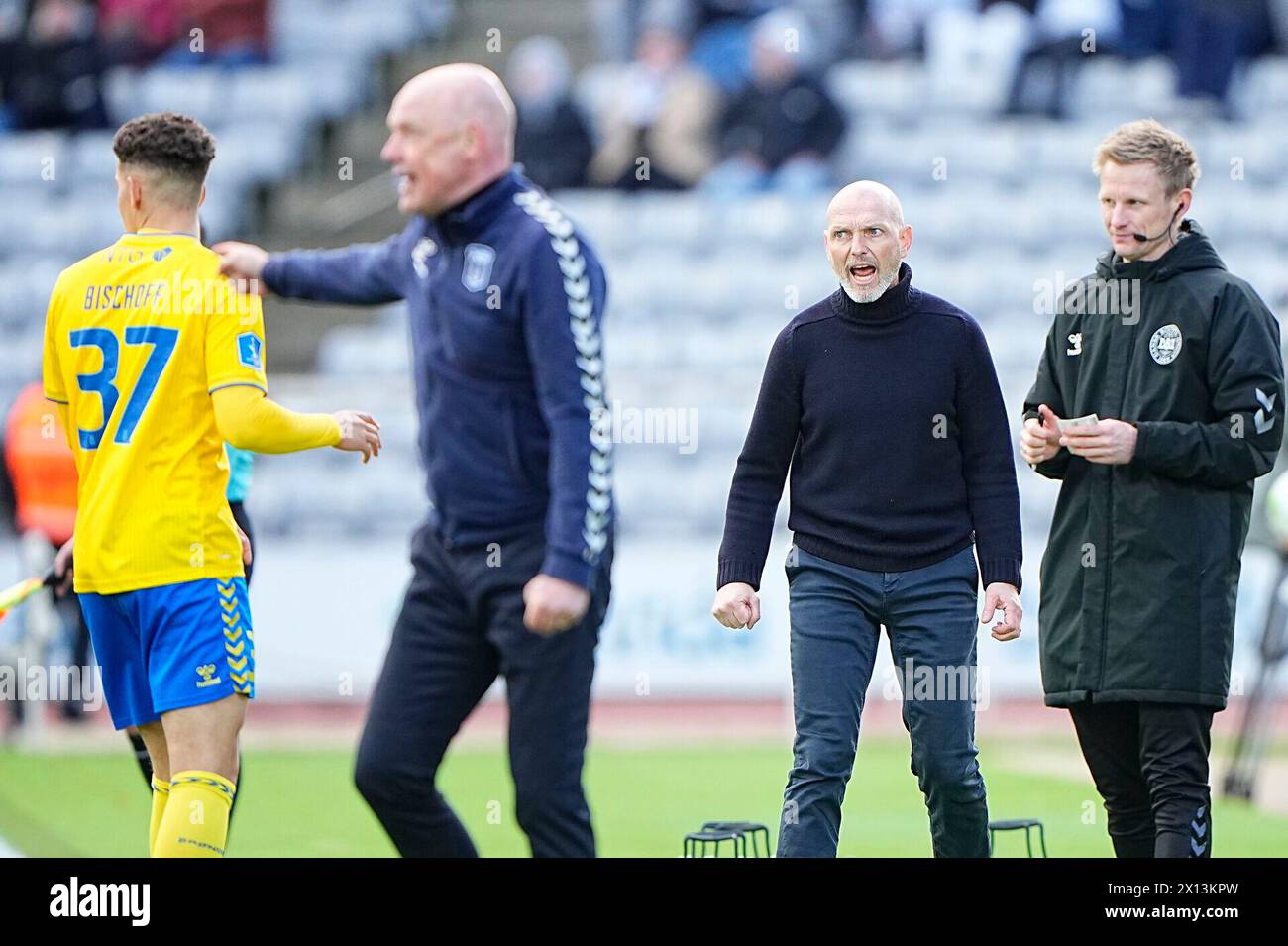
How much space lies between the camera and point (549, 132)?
17297 mm

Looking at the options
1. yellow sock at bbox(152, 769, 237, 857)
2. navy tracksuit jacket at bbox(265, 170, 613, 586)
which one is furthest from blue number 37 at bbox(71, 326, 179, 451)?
yellow sock at bbox(152, 769, 237, 857)

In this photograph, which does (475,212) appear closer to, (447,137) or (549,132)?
(447,137)

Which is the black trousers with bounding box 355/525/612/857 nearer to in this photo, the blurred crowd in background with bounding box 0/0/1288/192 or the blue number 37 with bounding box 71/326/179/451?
the blue number 37 with bounding box 71/326/179/451

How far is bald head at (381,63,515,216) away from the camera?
16.2 ft

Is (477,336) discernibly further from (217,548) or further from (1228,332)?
(1228,332)

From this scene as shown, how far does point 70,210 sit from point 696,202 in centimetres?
546

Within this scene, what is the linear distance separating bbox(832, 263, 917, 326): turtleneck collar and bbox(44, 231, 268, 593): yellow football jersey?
1632 millimetres

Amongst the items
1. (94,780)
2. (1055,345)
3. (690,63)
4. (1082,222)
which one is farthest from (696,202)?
(1055,345)

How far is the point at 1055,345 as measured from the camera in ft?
19.5

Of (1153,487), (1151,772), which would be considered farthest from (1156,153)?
(1151,772)

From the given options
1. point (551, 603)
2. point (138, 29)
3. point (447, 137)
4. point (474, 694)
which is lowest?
point (474, 694)

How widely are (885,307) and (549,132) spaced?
39.3 ft

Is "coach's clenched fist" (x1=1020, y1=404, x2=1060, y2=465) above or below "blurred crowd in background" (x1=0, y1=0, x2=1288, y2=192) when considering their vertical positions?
below

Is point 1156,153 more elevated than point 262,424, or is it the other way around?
point 1156,153
